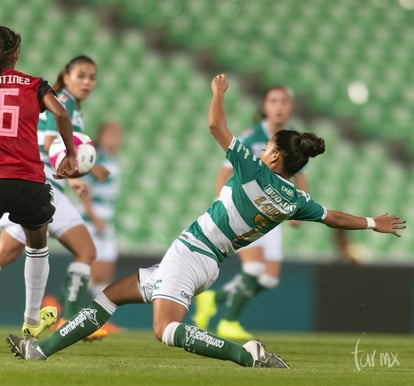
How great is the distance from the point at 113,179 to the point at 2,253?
9.85 ft

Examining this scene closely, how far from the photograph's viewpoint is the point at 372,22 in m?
12.1

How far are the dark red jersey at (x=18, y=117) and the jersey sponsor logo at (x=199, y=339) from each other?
1.12 m

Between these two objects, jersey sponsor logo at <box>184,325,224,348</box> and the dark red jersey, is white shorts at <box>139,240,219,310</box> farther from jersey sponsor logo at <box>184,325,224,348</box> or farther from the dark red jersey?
the dark red jersey

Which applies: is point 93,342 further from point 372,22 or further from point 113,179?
point 372,22

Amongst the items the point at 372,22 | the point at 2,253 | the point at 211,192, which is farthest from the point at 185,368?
the point at 372,22

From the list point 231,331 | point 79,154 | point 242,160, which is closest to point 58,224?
point 79,154

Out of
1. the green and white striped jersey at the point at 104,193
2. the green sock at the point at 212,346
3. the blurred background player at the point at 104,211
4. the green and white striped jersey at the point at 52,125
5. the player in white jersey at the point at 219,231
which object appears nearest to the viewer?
the green sock at the point at 212,346

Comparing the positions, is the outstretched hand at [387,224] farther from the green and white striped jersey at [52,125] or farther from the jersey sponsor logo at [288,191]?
the green and white striped jersey at [52,125]

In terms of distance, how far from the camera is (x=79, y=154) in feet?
20.6

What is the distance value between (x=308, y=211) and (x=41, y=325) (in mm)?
1573

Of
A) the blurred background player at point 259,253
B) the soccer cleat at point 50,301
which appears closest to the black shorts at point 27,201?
the blurred background player at point 259,253

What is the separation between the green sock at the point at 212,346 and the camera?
4.76 metres

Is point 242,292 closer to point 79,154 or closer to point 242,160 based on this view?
point 79,154

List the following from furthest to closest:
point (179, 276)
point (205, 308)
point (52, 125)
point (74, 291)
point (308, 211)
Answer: point (205, 308), point (74, 291), point (52, 125), point (308, 211), point (179, 276)
